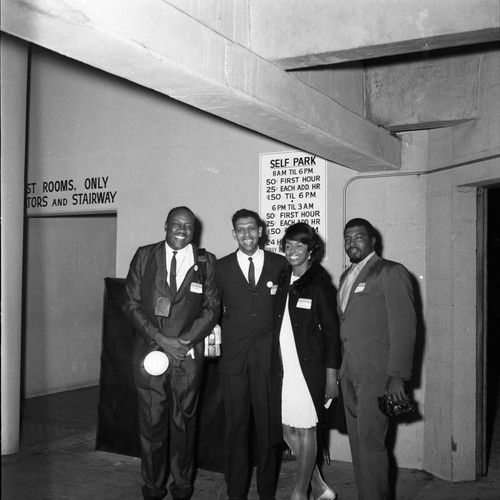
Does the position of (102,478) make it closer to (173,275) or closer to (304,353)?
(173,275)

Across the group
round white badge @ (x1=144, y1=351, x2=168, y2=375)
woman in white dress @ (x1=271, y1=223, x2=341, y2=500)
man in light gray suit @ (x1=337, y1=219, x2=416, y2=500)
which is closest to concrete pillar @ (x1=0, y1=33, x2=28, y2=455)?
round white badge @ (x1=144, y1=351, x2=168, y2=375)

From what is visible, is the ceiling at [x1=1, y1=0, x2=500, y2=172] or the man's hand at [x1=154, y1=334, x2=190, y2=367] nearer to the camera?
the ceiling at [x1=1, y1=0, x2=500, y2=172]

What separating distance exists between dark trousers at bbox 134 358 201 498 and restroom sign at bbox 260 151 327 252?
182 cm

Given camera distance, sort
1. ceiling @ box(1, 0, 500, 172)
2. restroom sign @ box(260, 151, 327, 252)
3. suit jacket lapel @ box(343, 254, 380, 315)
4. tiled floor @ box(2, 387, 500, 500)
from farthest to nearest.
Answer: restroom sign @ box(260, 151, 327, 252) < tiled floor @ box(2, 387, 500, 500) < suit jacket lapel @ box(343, 254, 380, 315) < ceiling @ box(1, 0, 500, 172)

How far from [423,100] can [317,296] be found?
204 cm

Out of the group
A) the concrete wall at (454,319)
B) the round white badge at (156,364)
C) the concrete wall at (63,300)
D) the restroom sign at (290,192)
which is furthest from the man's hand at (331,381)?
the concrete wall at (63,300)

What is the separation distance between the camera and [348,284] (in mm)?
4383

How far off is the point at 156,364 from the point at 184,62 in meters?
2.31

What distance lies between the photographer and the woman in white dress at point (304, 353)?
14.0ft

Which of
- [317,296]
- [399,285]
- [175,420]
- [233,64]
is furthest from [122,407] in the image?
[233,64]

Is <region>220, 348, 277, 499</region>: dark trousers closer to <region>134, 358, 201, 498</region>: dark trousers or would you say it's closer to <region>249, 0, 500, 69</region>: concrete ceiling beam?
<region>134, 358, 201, 498</region>: dark trousers

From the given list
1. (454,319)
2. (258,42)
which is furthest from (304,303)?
(258,42)

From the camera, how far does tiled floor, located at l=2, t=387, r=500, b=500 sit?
4.90 meters

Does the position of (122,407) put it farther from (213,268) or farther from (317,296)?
(317,296)
